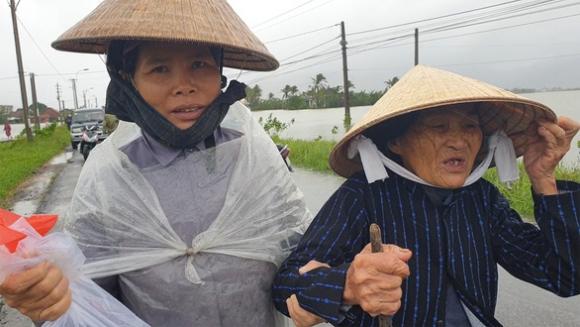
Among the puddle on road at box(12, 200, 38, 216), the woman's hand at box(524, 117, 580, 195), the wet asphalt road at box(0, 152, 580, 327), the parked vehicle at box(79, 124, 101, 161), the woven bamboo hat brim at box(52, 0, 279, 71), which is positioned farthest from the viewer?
the parked vehicle at box(79, 124, 101, 161)

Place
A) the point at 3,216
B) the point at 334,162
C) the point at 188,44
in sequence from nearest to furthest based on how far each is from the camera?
1. the point at 3,216
2. the point at 188,44
3. the point at 334,162

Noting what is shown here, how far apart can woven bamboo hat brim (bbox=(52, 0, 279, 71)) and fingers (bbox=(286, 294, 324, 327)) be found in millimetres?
792

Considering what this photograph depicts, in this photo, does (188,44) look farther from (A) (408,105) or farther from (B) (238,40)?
(A) (408,105)

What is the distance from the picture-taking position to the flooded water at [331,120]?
8.16 m

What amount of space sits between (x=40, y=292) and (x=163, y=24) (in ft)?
2.51

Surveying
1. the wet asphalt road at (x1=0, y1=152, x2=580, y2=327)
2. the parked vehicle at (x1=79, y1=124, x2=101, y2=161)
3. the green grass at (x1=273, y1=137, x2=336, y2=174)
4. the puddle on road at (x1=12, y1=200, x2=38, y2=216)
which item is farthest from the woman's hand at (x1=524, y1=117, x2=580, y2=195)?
the parked vehicle at (x1=79, y1=124, x2=101, y2=161)

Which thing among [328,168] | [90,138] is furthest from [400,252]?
[90,138]

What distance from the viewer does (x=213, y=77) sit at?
4.82 ft

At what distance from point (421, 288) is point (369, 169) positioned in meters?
0.42

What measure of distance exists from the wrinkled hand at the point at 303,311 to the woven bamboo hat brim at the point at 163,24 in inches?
27.8

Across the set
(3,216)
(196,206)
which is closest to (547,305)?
(196,206)

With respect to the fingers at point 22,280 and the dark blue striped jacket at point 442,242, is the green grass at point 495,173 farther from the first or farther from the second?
the fingers at point 22,280

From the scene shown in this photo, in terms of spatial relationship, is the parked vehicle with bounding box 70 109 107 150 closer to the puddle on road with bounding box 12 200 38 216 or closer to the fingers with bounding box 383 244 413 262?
the puddle on road with bounding box 12 200 38 216

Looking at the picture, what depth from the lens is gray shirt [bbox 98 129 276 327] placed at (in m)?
1.37
